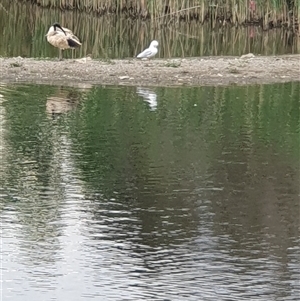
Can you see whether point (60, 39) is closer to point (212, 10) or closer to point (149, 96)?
point (149, 96)

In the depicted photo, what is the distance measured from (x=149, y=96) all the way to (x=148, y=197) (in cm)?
642

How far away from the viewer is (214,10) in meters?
29.7

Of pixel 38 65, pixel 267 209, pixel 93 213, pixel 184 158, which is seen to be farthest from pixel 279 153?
pixel 38 65

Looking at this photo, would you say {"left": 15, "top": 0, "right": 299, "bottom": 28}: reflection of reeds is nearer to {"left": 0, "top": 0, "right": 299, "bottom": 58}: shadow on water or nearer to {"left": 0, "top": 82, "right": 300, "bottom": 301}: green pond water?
Result: {"left": 0, "top": 0, "right": 299, "bottom": 58}: shadow on water

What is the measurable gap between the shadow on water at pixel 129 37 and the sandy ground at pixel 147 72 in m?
2.74

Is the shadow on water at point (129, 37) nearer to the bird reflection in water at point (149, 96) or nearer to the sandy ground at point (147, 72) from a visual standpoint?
the sandy ground at point (147, 72)

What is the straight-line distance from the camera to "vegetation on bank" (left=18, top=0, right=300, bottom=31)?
28.2 meters

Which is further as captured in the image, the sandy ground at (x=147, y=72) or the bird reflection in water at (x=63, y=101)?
the sandy ground at (x=147, y=72)

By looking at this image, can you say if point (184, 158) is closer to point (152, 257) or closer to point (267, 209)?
point (267, 209)

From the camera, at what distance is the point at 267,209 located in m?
9.59

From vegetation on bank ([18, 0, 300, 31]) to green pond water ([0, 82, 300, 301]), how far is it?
12.6 meters

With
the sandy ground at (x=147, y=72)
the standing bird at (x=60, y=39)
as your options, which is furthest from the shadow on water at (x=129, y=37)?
the sandy ground at (x=147, y=72)

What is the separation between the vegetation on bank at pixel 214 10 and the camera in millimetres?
28172

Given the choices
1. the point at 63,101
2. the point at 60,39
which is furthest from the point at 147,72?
the point at 63,101
